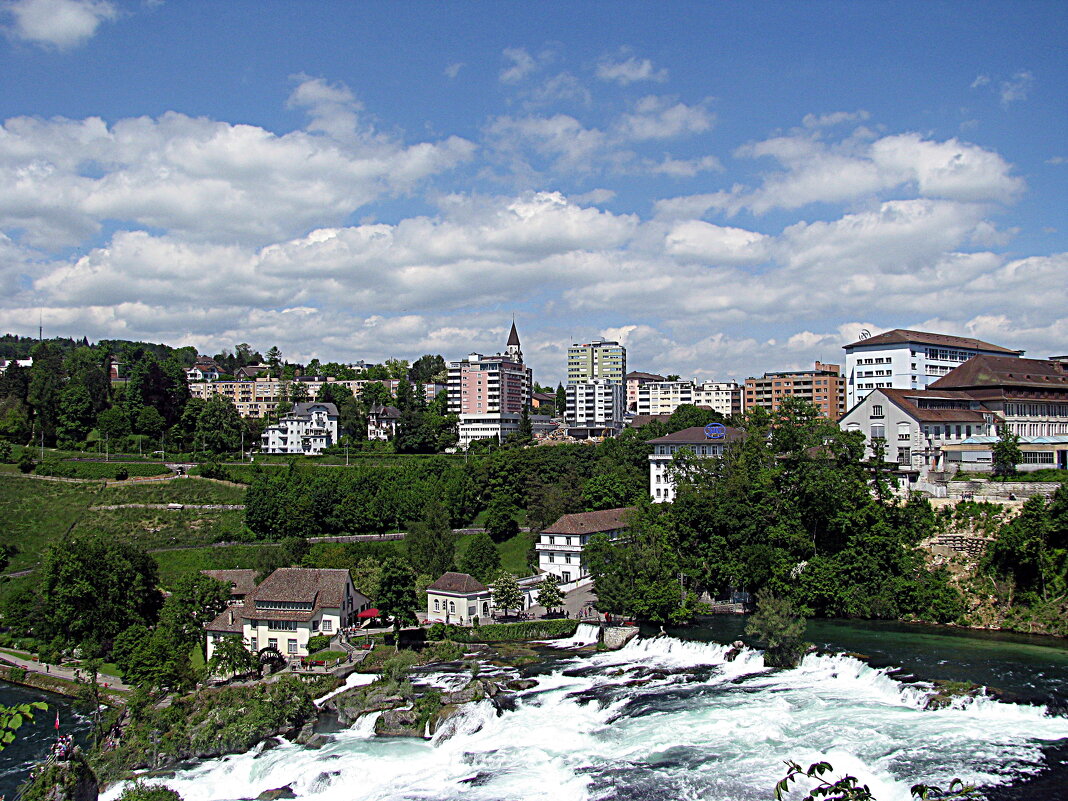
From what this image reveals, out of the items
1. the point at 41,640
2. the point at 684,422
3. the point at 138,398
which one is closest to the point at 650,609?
the point at 41,640

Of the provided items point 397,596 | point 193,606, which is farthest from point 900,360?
point 193,606

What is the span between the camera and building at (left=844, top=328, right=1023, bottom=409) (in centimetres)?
8912

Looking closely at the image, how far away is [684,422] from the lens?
3927 inches

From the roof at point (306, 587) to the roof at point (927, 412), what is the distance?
49250 millimetres

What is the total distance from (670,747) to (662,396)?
123 metres

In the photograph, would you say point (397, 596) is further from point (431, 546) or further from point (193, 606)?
point (431, 546)

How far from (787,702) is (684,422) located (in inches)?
2614

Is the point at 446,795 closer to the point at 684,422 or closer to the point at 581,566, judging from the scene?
the point at 581,566

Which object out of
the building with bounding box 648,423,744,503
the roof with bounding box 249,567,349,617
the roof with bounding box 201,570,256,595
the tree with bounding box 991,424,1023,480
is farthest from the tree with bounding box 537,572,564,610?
the tree with bounding box 991,424,1023,480

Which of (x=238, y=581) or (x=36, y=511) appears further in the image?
(x=36, y=511)

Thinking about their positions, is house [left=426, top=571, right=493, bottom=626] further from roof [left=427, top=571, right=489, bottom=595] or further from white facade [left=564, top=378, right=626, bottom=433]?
white facade [left=564, top=378, right=626, bottom=433]

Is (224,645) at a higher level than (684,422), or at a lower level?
lower

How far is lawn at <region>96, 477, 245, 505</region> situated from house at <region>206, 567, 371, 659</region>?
40.0m

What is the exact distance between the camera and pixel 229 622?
50031 millimetres
